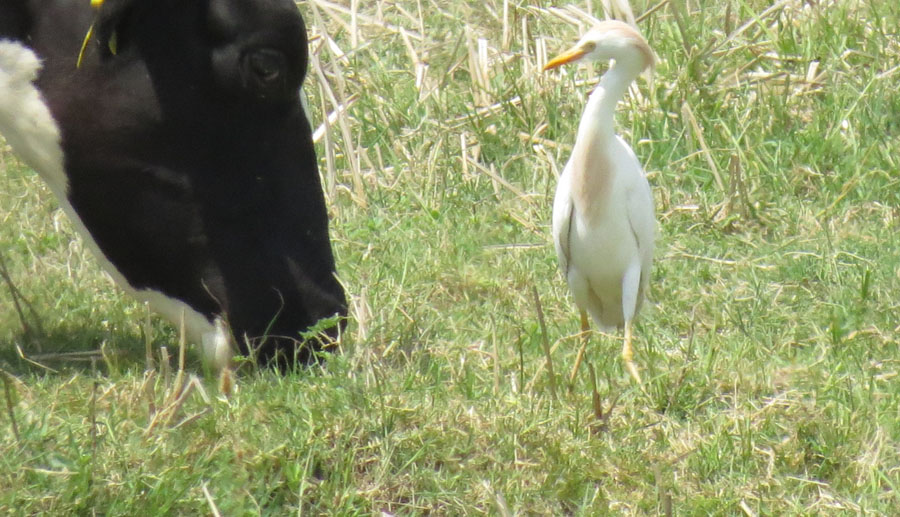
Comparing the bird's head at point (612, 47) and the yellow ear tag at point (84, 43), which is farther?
the bird's head at point (612, 47)

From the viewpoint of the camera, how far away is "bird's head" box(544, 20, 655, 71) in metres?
4.09

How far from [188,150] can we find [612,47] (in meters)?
Result: 1.43

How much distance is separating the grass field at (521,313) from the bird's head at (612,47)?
86 cm

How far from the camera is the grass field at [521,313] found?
10.3 feet

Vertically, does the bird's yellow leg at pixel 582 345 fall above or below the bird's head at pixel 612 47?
below

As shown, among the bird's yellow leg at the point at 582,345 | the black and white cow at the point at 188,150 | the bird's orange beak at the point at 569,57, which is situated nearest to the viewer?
the black and white cow at the point at 188,150

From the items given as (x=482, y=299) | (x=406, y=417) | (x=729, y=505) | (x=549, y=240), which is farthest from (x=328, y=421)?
(x=549, y=240)

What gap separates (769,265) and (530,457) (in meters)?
1.92

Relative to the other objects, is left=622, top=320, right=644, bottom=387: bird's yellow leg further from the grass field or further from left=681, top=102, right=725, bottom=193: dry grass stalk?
left=681, top=102, right=725, bottom=193: dry grass stalk

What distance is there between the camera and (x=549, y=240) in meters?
5.13

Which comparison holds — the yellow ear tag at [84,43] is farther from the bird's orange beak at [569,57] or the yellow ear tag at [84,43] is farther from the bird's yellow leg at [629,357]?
the bird's yellow leg at [629,357]

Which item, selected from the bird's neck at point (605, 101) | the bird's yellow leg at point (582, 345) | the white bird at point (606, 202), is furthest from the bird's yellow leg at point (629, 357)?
the bird's neck at point (605, 101)

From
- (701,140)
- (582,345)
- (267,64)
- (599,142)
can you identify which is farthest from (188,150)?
(701,140)

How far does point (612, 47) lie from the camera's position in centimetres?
Result: 410
